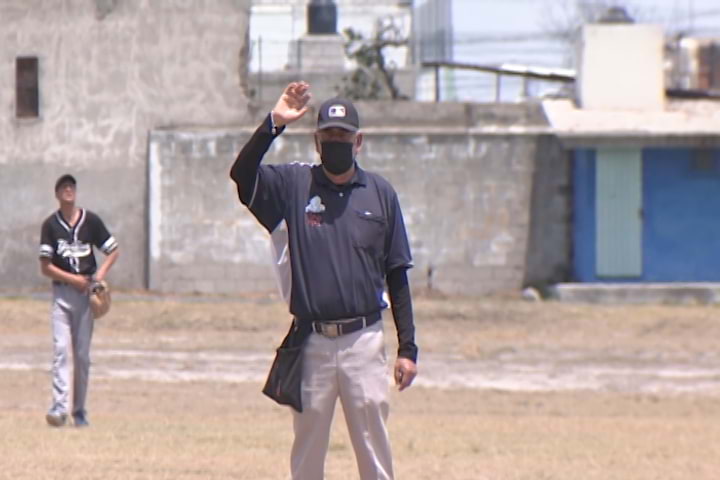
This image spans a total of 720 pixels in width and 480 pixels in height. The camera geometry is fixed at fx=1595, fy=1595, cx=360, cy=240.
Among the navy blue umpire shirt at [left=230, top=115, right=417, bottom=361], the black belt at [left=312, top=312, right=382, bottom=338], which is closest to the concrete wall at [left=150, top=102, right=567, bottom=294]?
the navy blue umpire shirt at [left=230, top=115, right=417, bottom=361]

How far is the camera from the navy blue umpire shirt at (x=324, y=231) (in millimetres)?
7410

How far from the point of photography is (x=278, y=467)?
414 inches

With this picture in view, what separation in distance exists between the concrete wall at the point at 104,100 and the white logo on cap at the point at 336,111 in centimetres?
2106

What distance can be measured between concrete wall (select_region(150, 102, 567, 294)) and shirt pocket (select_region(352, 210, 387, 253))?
20211 mm

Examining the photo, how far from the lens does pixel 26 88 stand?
28.5 meters

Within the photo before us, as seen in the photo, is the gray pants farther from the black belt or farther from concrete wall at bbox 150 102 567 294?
concrete wall at bbox 150 102 567 294

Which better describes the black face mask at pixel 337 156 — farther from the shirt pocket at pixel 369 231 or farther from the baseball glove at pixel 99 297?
the baseball glove at pixel 99 297

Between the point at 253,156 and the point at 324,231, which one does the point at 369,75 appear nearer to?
the point at 324,231

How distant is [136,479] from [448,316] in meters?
15.6

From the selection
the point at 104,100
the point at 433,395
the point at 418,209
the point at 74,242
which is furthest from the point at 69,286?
the point at 104,100

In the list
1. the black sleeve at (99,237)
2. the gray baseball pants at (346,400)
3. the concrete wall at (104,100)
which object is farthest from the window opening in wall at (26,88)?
the gray baseball pants at (346,400)

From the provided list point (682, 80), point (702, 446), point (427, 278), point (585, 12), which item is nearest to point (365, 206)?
point (702, 446)

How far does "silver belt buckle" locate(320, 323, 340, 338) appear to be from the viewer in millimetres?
7426

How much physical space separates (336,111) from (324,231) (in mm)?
564
